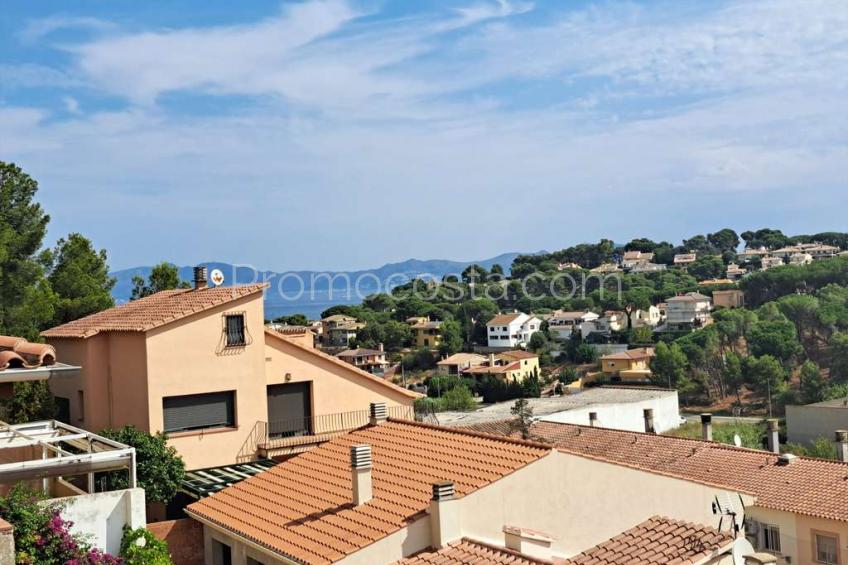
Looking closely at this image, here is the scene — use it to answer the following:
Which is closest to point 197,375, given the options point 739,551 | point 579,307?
point 739,551

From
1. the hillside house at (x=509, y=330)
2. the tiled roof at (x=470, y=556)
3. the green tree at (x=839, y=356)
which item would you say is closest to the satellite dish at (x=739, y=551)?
the tiled roof at (x=470, y=556)

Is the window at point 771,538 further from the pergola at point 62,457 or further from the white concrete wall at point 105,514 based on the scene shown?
the pergola at point 62,457

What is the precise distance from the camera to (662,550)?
38.1 ft

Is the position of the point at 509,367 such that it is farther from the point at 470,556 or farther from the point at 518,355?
the point at 470,556

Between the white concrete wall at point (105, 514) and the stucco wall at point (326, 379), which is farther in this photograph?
the stucco wall at point (326, 379)

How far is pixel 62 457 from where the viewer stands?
12.3 m

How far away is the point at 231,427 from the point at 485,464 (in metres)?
9.66

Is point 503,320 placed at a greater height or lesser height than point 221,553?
lesser

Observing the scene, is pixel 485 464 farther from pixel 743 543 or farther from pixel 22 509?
pixel 22 509

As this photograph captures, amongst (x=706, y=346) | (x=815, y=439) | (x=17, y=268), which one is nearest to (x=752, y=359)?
(x=706, y=346)

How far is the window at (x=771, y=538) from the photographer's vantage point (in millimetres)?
19500

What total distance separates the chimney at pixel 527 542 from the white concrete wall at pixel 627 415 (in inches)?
994

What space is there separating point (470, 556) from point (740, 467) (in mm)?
12958

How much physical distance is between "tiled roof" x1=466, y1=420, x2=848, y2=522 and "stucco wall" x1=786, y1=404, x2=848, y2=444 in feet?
63.7
